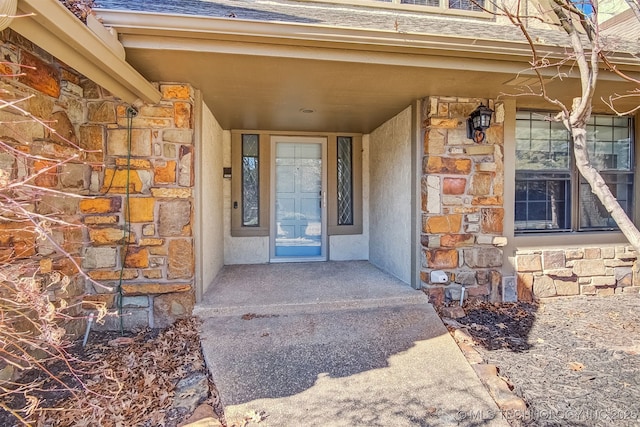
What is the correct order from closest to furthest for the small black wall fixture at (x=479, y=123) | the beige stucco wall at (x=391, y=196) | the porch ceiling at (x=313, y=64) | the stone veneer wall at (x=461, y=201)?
1. the porch ceiling at (x=313, y=64)
2. the small black wall fixture at (x=479, y=123)
3. the stone veneer wall at (x=461, y=201)
4. the beige stucco wall at (x=391, y=196)

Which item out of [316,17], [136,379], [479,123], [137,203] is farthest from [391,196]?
[136,379]

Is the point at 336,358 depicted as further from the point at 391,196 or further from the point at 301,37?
the point at 391,196

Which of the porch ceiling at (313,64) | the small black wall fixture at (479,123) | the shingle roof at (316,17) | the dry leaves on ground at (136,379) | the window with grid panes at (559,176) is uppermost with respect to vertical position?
the shingle roof at (316,17)

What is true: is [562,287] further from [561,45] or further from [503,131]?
[561,45]

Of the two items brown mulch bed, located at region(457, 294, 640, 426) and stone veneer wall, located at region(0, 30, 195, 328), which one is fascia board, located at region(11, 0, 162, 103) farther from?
brown mulch bed, located at region(457, 294, 640, 426)

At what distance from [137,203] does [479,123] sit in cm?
332

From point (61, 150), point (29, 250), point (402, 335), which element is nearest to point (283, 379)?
point (402, 335)

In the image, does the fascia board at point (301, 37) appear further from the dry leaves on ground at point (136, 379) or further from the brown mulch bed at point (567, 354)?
the brown mulch bed at point (567, 354)

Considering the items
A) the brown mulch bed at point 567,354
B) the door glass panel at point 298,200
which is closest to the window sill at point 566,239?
the brown mulch bed at point 567,354

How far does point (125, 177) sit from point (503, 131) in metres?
3.76

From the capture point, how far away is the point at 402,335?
283cm

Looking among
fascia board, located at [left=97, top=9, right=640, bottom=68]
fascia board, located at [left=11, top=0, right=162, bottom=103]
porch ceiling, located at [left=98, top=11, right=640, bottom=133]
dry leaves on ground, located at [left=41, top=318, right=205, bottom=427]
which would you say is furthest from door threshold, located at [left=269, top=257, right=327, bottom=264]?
fascia board, located at [left=97, top=9, right=640, bottom=68]

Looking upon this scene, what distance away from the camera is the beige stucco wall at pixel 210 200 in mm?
3391

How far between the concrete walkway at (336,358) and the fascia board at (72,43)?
Result: 198 cm
